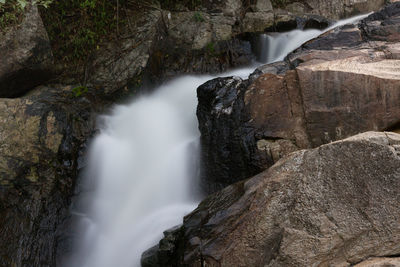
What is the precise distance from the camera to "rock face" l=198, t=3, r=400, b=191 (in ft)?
11.0

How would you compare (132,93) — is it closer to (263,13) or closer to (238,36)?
(238,36)

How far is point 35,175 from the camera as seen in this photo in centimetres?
402

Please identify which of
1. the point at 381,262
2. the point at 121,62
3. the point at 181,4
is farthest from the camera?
the point at 181,4

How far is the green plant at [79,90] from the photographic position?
5363 millimetres

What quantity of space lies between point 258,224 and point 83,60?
511 centimetres

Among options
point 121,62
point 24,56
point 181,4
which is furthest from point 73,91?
point 181,4

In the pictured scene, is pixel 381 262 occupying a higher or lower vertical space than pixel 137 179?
lower

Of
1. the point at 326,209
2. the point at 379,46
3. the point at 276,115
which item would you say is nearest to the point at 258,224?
the point at 326,209

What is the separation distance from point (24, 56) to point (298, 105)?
436 centimetres

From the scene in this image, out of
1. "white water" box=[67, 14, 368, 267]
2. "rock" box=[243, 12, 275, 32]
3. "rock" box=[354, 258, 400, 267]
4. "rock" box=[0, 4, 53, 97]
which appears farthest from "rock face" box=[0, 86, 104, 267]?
"rock" box=[243, 12, 275, 32]

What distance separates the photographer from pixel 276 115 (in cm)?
374

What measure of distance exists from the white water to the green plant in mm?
620

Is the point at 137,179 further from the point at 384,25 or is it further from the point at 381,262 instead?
the point at 384,25

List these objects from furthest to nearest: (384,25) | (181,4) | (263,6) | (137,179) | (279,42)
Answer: (263,6), (181,4), (279,42), (384,25), (137,179)
